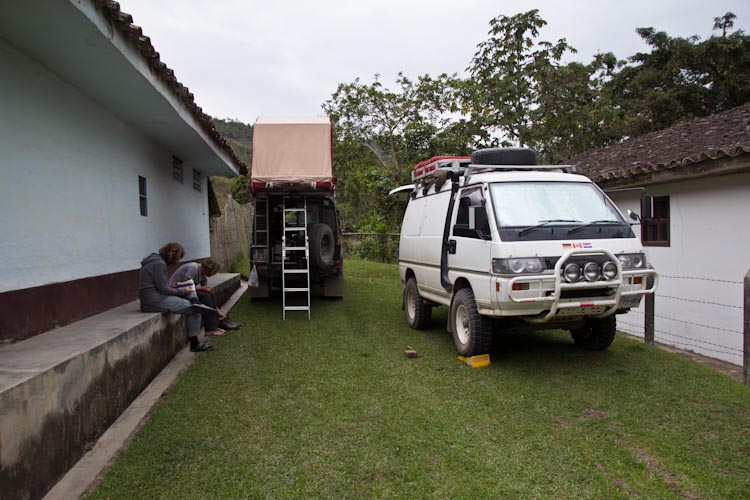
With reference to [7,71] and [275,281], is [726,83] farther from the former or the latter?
[7,71]

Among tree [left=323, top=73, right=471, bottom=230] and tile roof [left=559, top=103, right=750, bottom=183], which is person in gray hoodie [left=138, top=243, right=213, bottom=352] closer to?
tile roof [left=559, top=103, right=750, bottom=183]

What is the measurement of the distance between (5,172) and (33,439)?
2504mm

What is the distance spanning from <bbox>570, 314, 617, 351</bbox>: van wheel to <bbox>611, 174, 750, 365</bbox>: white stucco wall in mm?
2017

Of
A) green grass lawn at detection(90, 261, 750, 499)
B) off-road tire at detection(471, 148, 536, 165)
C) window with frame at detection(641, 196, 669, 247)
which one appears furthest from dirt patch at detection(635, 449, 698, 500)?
window with frame at detection(641, 196, 669, 247)

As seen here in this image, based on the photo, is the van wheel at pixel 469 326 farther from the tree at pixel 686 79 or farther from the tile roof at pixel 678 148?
the tree at pixel 686 79

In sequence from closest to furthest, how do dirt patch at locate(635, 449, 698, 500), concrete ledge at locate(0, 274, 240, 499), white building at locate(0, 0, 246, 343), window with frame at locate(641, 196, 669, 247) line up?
1. concrete ledge at locate(0, 274, 240, 499)
2. dirt patch at locate(635, 449, 698, 500)
3. white building at locate(0, 0, 246, 343)
4. window with frame at locate(641, 196, 669, 247)

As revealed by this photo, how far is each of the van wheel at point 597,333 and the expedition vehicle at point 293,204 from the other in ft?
14.6

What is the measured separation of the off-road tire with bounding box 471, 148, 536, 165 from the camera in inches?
267

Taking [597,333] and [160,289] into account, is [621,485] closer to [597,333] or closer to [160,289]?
[597,333]

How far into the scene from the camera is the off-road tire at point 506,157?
6.79m

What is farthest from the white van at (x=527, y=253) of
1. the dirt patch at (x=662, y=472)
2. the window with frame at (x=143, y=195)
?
the window with frame at (x=143, y=195)

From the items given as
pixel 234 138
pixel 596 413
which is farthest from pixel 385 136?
pixel 234 138

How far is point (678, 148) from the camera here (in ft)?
29.7

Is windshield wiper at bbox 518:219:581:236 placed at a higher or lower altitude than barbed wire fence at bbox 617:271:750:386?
higher
